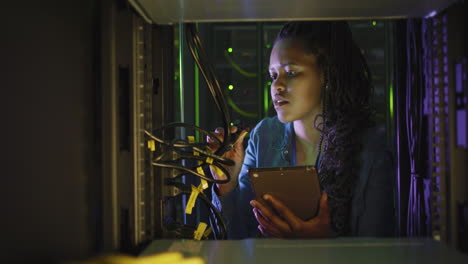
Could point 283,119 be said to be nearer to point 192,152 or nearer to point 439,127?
point 192,152

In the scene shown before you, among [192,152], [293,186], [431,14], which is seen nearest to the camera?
[431,14]

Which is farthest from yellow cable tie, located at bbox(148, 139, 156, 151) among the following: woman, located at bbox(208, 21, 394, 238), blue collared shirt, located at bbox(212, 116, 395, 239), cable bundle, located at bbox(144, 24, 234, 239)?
blue collared shirt, located at bbox(212, 116, 395, 239)

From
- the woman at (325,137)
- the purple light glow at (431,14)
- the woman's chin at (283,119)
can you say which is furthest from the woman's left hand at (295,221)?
the purple light glow at (431,14)

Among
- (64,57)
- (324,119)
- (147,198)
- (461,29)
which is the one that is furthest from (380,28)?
(64,57)

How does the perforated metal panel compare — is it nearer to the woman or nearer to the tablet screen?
the tablet screen

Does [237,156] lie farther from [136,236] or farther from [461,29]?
[461,29]

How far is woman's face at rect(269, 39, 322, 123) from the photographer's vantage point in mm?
1371

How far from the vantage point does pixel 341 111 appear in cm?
137

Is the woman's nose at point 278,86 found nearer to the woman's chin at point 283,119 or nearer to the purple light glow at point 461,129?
the woman's chin at point 283,119

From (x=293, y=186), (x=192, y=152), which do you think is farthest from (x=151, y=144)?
(x=293, y=186)

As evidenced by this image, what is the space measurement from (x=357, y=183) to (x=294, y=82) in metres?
0.40

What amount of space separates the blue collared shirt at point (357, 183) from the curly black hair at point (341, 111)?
0.03 metres

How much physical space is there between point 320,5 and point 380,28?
623 mm

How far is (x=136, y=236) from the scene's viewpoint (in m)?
0.78
